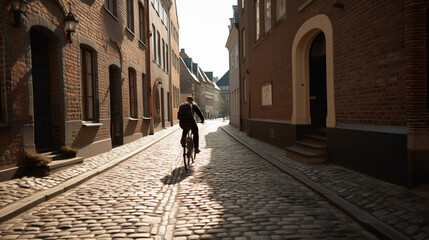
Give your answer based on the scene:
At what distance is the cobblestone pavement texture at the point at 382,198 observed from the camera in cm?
330

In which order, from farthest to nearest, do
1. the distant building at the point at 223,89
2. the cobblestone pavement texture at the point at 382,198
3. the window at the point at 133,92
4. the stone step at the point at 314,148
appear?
the distant building at the point at 223,89 → the window at the point at 133,92 → the stone step at the point at 314,148 → the cobblestone pavement texture at the point at 382,198

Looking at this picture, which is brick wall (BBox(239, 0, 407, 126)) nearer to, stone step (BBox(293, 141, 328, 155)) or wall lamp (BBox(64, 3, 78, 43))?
stone step (BBox(293, 141, 328, 155))

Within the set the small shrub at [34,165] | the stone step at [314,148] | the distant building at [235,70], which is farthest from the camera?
the distant building at [235,70]

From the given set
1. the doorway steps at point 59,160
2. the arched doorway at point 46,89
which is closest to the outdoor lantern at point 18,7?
the arched doorway at point 46,89

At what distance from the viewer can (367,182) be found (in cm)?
516

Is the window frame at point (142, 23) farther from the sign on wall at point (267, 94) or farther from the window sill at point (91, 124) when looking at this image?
the window sill at point (91, 124)

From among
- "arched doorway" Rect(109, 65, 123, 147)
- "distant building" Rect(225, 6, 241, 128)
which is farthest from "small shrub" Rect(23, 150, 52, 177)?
"distant building" Rect(225, 6, 241, 128)

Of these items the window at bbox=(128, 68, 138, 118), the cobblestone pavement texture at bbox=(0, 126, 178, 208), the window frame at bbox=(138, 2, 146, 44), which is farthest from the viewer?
the window frame at bbox=(138, 2, 146, 44)

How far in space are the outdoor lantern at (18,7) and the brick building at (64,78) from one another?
0.30 ft

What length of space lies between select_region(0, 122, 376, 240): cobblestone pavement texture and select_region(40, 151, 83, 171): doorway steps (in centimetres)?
92

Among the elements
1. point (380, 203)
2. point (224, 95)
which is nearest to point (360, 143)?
point (380, 203)

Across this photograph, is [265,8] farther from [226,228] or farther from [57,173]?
[226,228]

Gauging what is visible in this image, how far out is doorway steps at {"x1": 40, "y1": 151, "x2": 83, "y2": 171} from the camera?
6.47 meters

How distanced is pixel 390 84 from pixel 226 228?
3.70 metres
